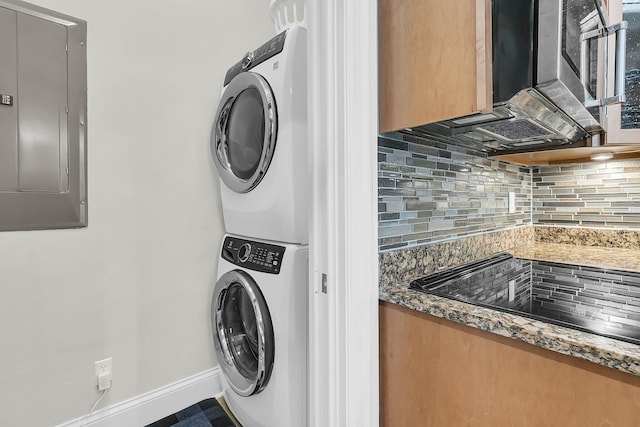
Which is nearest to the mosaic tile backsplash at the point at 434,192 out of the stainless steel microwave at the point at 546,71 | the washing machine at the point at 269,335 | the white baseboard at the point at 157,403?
the stainless steel microwave at the point at 546,71

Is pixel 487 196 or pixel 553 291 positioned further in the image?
pixel 487 196

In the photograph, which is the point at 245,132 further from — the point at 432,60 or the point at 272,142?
the point at 432,60

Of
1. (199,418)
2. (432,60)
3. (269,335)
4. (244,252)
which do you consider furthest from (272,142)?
(199,418)

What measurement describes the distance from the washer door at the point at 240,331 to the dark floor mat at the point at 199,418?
0.79ft

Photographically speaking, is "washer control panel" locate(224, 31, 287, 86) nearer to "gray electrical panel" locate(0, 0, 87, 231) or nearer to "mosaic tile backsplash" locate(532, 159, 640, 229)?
"gray electrical panel" locate(0, 0, 87, 231)

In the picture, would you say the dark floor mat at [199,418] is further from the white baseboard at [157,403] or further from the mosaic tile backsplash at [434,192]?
the mosaic tile backsplash at [434,192]

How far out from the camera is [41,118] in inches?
50.3

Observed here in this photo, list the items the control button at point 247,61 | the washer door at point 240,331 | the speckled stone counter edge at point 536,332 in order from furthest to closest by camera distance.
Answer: the control button at point 247,61, the washer door at point 240,331, the speckled stone counter edge at point 536,332

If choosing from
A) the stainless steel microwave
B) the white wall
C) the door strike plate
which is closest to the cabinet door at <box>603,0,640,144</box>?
the stainless steel microwave

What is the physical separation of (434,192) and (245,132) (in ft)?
2.72

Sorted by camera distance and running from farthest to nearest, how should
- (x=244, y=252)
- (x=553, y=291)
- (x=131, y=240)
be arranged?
1. (x=131, y=240)
2. (x=244, y=252)
3. (x=553, y=291)

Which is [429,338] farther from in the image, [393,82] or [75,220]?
[75,220]

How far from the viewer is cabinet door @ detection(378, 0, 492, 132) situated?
0.72 m

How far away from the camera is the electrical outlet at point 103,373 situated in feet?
4.67
